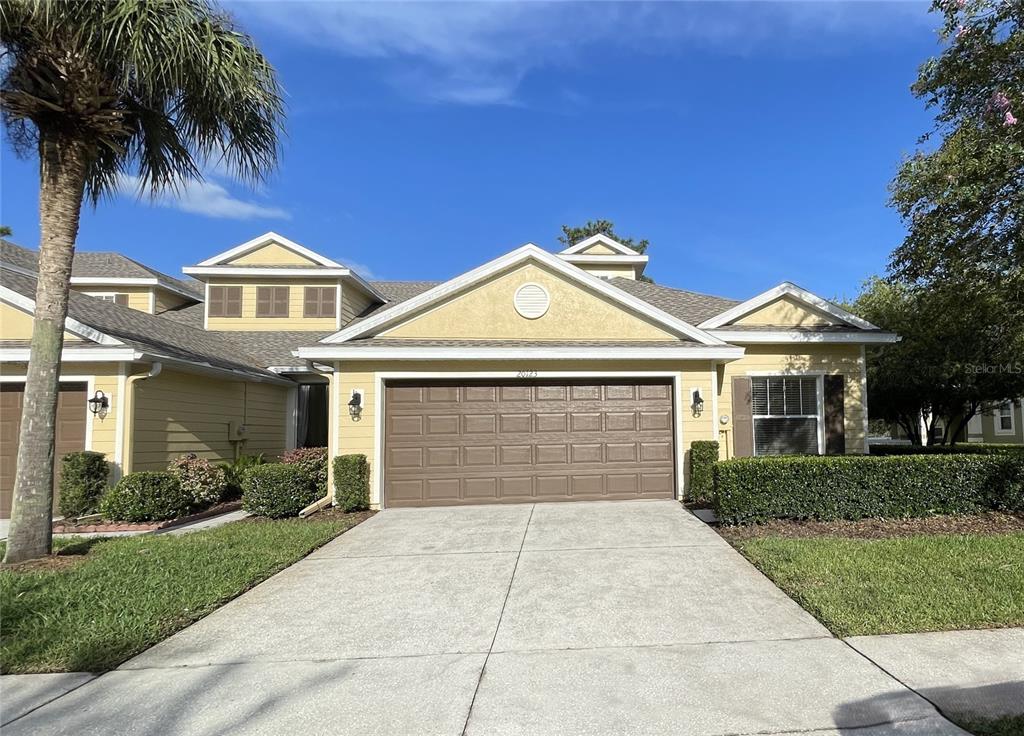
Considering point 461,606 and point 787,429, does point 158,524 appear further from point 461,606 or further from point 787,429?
point 787,429

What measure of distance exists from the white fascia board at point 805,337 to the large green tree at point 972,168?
260 cm

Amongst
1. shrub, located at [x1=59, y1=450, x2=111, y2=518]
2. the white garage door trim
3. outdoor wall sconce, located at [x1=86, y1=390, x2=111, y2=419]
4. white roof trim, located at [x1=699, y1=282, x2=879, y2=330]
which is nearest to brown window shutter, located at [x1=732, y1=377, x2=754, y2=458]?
white roof trim, located at [x1=699, y1=282, x2=879, y2=330]

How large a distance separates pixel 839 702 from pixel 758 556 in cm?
318

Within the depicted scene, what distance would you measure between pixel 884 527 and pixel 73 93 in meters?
10.9

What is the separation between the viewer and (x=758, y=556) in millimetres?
6586

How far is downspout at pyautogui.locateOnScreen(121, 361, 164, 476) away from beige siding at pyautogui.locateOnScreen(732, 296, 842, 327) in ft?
35.8

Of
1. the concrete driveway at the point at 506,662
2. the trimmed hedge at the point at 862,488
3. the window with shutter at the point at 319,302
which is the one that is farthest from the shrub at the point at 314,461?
the trimmed hedge at the point at 862,488

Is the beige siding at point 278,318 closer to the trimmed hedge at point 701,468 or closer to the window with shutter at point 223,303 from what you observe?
the window with shutter at point 223,303

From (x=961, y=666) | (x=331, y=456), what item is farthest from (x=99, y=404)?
(x=961, y=666)

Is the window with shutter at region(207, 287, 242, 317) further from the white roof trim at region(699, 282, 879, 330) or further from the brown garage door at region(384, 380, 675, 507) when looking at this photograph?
the white roof trim at region(699, 282, 879, 330)

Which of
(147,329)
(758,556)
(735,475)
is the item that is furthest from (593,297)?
(147,329)

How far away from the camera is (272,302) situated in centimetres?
1705

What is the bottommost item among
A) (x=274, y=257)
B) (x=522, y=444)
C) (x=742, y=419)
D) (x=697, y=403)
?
(x=522, y=444)

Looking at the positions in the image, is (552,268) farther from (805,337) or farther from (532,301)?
(805,337)
